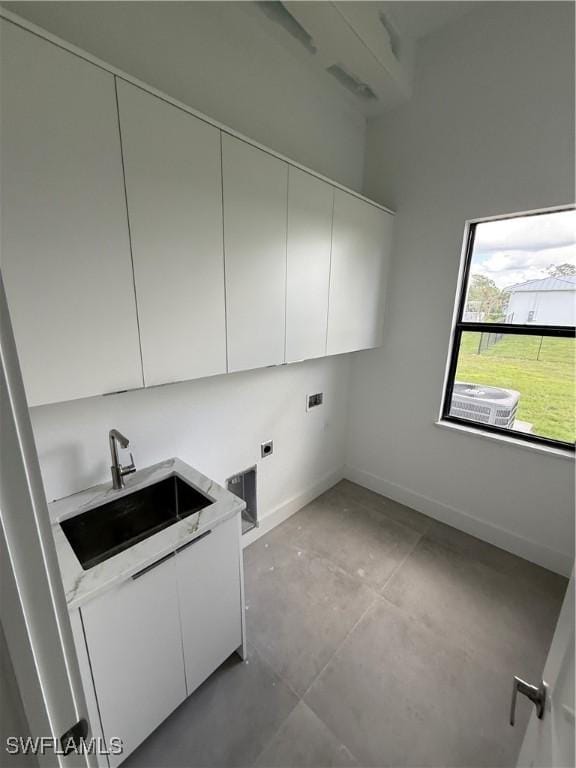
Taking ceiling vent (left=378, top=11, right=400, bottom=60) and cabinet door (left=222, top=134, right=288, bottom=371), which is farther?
ceiling vent (left=378, top=11, right=400, bottom=60)

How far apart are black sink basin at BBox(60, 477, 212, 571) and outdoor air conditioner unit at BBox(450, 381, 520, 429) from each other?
2.00m

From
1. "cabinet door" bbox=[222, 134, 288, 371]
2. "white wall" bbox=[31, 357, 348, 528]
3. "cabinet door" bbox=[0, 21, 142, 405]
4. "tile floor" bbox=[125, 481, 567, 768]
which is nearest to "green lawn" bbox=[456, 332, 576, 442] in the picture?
"tile floor" bbox=[125, 481, 567, 768]

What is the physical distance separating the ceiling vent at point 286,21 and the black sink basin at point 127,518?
2404 mm

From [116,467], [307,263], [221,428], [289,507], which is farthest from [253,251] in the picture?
[289,507]

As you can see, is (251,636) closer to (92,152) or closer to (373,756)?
(373,756)

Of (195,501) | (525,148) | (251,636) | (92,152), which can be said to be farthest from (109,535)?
(525,148)

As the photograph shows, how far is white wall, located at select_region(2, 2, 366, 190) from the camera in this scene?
116cm

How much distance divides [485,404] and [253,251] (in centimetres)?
197

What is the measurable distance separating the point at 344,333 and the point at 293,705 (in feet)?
6.55

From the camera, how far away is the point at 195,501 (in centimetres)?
149

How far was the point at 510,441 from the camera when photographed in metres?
2.12

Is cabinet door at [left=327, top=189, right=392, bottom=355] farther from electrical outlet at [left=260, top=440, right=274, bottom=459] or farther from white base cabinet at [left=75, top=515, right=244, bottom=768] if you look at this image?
white base cabinet at [left=75, top=515, right=244, bottom=768]

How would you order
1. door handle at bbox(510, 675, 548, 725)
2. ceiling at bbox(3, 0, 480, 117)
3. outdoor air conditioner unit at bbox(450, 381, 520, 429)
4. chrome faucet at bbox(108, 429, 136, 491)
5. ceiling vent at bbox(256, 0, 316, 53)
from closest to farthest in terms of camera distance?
door handle at bbox(510, 675, 548, 725) < ceiling at bbox(3, 0, 480, 117) < chrome faucet at bbox(108, 429, 136, 491) < ceiling vent at bbox(256, 0, 316, 53) < outdoor air conditioner unit at bbox(450, 381, 520, 429)

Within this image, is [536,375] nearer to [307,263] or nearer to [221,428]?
[307,263]
